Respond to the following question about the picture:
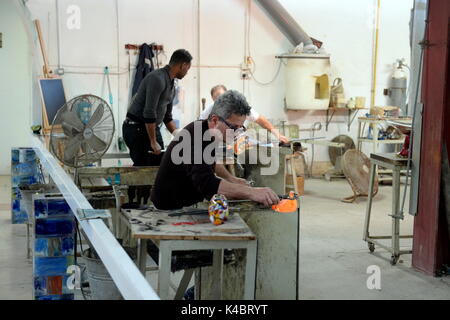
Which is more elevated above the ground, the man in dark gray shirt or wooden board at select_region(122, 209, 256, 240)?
the man in dark gray shirt

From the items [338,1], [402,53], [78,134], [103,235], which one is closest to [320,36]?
[338,1]

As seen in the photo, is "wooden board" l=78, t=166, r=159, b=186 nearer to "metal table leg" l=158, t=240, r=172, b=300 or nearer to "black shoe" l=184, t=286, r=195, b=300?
"black shoe" l=184, t=286, r=195, b=300

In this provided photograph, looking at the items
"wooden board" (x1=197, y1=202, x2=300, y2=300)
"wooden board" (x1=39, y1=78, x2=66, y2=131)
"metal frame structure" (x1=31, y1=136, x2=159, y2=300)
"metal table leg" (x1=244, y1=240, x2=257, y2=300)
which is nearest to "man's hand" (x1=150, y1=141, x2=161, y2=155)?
"wooden board" (x1=197, y1=202, x2=300, y2=300)

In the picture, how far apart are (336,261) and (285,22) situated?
4.54 meters

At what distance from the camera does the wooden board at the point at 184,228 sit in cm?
278

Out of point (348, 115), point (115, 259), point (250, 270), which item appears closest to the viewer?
point (115, 259)

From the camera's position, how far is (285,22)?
8648 millimetres

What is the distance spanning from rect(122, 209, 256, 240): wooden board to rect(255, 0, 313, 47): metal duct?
5.94 meters

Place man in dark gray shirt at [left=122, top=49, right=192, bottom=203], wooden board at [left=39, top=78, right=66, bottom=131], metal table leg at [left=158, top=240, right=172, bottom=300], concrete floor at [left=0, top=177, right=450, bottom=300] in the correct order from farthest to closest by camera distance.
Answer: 1. wooden board at [left=39, top=78, right=66, bottom=131]
2. man in dark gray shirt at [left=122, top=49, right=192, bottom=203]
3. concrete floor at [left=0, top=177, right=450, bottom=300]
4. metal table leg at [left=158, top=240, right=172, bottom=300]

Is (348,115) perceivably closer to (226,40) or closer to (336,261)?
(226,40)

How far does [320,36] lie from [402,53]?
137 cm

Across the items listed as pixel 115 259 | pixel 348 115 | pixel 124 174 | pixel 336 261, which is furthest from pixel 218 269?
pixel 348 115

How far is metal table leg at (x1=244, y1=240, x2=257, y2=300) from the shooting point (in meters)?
2.86

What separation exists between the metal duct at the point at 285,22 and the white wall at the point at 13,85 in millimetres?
3527
